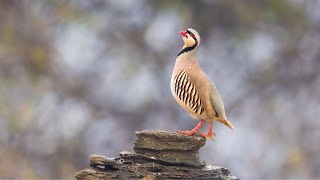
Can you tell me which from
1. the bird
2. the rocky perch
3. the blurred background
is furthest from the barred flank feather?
the blurred background

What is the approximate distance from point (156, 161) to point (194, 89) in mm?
411

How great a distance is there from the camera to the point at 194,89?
14.3ft

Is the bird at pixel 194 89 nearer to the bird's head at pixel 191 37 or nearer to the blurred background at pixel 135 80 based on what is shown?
the bird's head at pixel 191 37

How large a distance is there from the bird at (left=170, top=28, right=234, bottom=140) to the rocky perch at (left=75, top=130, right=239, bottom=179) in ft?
0.30

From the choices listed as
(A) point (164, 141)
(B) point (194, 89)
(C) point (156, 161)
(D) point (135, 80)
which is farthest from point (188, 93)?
(D) point (135, 80)

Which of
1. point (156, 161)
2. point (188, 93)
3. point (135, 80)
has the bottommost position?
point (156, 161)

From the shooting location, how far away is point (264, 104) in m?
10.9

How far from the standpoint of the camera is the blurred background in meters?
10.5

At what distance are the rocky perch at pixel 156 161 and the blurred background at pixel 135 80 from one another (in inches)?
234

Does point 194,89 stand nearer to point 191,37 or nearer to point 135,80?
point 191,37

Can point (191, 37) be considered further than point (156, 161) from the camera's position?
Yes

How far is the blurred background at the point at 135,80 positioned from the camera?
34.4 ft

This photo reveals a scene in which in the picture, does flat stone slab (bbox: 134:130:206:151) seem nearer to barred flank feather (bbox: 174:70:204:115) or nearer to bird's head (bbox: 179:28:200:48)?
barred flank feather (bbox: 174:70:204:115)

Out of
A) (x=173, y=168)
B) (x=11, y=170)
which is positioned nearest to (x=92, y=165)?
(x=173, y=168)
